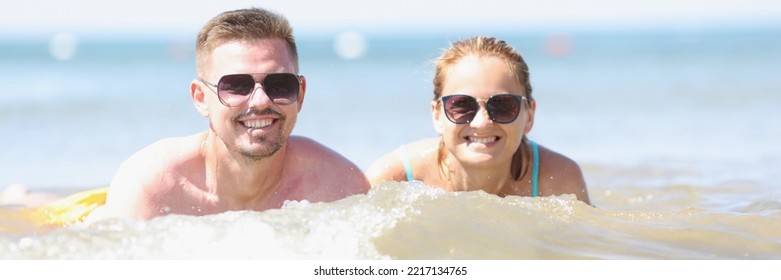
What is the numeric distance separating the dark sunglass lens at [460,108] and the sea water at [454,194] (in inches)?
16.9

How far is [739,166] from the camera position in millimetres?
9000

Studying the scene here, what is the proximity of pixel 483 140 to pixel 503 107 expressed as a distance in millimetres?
223

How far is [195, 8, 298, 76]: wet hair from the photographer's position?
476 cm

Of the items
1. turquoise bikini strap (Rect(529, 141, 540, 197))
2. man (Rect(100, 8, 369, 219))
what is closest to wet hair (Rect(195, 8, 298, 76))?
man (Rect(100, 8, 369, 219))

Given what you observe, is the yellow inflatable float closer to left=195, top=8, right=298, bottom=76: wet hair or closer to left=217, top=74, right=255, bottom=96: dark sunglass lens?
left=195, top=8, right=298, bottom=76: wet hair

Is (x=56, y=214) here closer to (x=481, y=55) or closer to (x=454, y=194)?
(x=454, y=194)

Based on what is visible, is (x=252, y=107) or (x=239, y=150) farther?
(x=239, y=150)

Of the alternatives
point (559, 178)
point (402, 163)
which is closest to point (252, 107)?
point (402, 163)

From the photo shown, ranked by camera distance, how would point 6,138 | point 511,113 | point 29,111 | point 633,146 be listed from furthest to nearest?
point 29,111 → point 6,138 → point 633,146 → point 511,113

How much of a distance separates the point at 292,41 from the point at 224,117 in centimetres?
51

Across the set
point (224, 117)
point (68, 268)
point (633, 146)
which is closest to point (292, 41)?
point (224, 117)

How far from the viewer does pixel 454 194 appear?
214 inches

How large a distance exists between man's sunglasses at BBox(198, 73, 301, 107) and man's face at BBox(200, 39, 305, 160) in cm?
2

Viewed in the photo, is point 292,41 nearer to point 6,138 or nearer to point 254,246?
point 254,246
